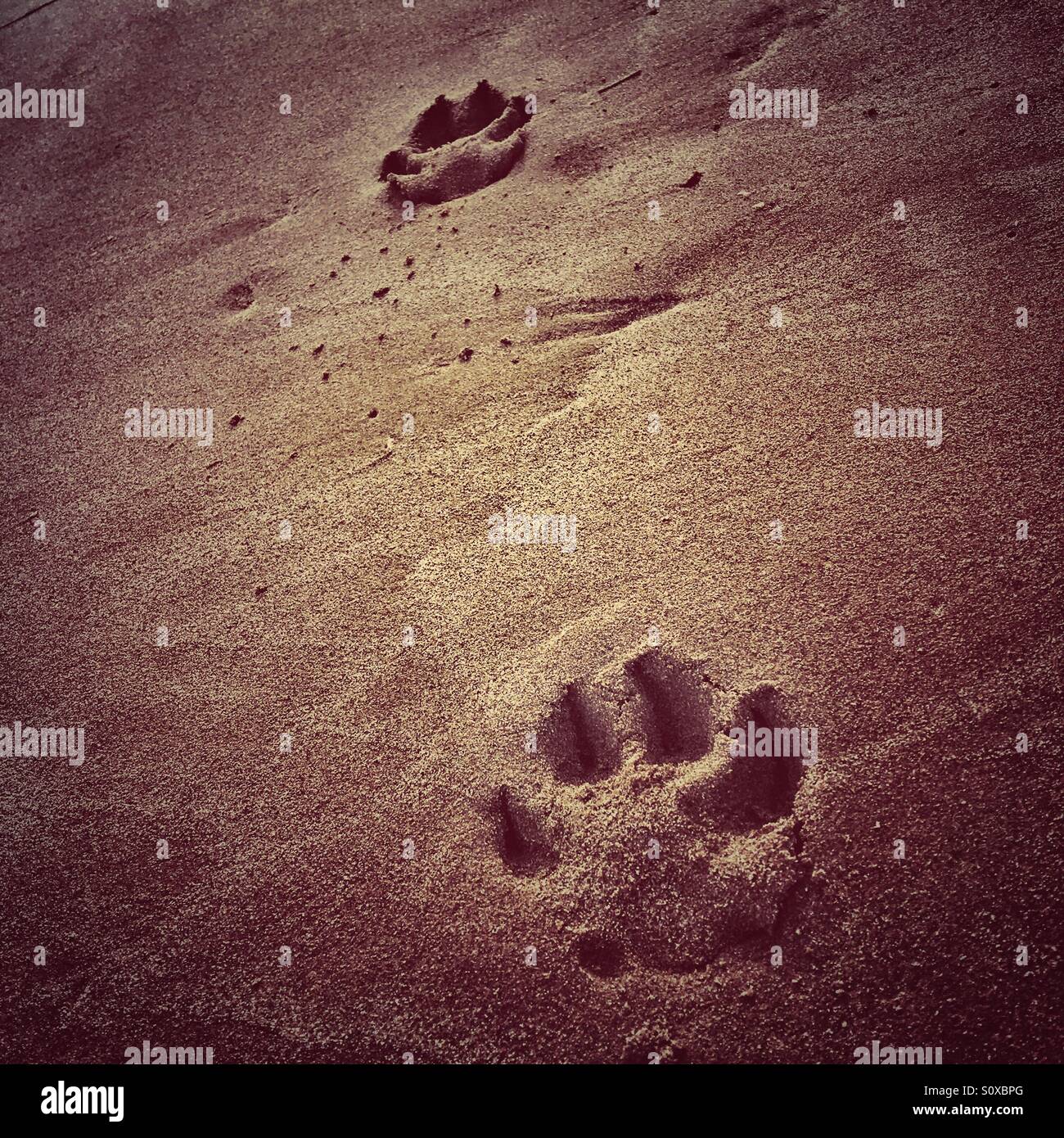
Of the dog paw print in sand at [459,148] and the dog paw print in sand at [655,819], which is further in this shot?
the dog paw print in sand at [459,148]

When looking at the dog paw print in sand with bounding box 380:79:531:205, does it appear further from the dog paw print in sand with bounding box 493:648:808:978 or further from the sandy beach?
the dog paw print in sand with bounding box 493:648:808:978

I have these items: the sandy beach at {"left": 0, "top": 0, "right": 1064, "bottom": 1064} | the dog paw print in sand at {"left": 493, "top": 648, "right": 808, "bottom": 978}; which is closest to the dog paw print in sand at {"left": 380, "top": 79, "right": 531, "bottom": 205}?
the sandy beach at {"left": 0, "top": 0, "right": 1064, "bottom": 1064}

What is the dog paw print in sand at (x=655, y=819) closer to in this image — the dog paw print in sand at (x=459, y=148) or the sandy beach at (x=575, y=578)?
the sandy beach at (x=575, y=578)

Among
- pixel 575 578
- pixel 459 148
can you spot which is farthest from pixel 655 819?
pixel 459 148

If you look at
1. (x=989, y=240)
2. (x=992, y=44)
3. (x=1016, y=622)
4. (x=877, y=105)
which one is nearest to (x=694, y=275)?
(x=989, y=240)

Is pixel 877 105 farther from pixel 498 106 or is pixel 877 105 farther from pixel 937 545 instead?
pixel 937 545


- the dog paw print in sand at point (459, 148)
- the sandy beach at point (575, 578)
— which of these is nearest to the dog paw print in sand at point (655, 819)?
the sandy beach at point (575, 578)
